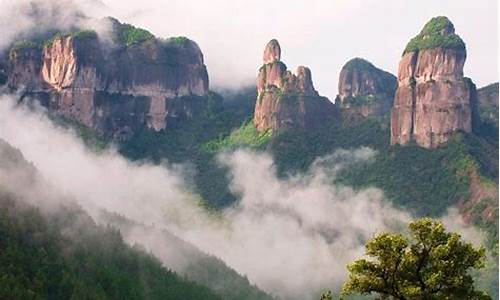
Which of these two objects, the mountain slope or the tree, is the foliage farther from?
the tree

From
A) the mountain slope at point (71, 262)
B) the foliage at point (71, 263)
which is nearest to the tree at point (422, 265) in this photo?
the foliage at point (71, 263)

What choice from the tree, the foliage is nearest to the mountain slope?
the foliage

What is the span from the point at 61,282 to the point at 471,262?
390ft

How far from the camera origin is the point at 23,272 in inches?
5586

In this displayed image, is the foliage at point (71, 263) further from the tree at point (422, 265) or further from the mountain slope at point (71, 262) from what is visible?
the tree at point (422, 265)

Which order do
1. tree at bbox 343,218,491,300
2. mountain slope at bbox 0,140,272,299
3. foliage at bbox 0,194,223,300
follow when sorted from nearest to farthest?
tree at bbox 343,218,491,300
foliage at bbox 0,194,223,300
mountain slope at bbox 0,140,272,299

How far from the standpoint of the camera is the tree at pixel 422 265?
35531 mm

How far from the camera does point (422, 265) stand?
119 ft

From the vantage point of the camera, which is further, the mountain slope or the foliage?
the mountain slope

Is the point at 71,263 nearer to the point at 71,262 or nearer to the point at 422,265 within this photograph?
the point at 71,262

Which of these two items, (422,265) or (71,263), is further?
(71,263)

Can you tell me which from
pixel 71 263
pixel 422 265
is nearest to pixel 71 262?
pixel 71 263

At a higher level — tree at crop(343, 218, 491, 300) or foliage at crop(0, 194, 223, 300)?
foliage at crop(0, 194, 223, 300)

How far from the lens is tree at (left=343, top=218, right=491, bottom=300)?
35.5 metres
